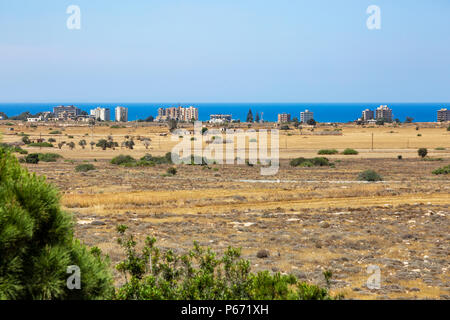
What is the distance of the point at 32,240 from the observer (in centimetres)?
520

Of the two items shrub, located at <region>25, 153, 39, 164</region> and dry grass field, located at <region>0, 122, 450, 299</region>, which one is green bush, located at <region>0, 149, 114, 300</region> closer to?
dry grass field, located at <region>0, 122, 450, 299</region>

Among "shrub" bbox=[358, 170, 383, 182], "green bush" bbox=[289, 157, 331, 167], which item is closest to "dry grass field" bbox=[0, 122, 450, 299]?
"shrub" bbox=[358, 170, 383, 182]

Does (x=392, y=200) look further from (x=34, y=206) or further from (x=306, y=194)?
(x=34, y=206)

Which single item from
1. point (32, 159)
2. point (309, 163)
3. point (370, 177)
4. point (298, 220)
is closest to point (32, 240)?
point (298, 220)

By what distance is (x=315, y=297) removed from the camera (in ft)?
19.0

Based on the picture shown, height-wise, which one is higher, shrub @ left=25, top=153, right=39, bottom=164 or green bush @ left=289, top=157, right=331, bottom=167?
shrub @ left=25, top=153, right=39, bottom=164

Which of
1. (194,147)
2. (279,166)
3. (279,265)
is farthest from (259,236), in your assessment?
(194,147)

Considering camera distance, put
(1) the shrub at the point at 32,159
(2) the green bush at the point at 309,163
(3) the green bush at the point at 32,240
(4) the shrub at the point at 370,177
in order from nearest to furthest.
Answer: (3) the green bush at the point at 32,240, (4) the shrub at the point at 370,177, (1) the shrub at the point at 32,159, (2) the green bush at the point at 309,163

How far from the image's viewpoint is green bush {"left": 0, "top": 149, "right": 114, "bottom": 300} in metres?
4.76

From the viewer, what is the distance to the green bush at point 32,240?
4762 millimetres

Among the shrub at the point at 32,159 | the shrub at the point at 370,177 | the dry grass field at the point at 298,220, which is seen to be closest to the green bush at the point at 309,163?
the dry grass field at the point at 298,220

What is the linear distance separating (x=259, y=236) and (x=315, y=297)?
1207 cm

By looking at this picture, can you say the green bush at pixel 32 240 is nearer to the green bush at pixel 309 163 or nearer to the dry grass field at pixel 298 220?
the dry grass field at pixel 298 220
